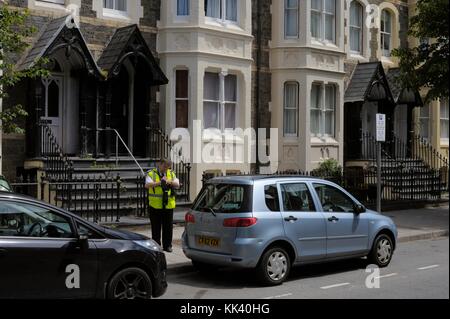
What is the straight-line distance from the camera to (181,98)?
18.3m

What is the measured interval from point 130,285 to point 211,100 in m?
12.2

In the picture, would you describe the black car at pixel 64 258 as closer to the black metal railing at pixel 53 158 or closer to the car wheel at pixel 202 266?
the car wheel at pixel 202 266

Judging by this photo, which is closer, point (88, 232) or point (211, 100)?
point (88, 232)

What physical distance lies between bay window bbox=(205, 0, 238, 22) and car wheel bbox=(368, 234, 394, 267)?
34.7ft

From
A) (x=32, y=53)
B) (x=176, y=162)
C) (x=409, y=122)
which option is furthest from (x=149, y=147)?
(x=409, y=122)

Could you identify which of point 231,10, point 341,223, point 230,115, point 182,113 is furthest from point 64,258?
point 231,10

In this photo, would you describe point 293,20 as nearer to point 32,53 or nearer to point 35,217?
point 32,53

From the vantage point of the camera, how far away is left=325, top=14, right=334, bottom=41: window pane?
2173 centimetres

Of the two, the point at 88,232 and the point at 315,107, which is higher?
the point at 315,107

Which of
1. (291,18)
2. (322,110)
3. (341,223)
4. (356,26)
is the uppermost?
(356,26)

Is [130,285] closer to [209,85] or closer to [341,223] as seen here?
[341,223]

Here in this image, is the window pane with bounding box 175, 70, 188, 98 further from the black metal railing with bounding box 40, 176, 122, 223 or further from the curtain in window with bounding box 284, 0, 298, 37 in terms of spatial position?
the curtain in window with bounding box 284, 0, 298, 37

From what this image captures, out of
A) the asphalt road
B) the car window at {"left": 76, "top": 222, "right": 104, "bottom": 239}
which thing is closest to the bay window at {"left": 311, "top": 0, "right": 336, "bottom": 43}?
the asphalt road

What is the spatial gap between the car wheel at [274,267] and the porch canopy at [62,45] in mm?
8569
